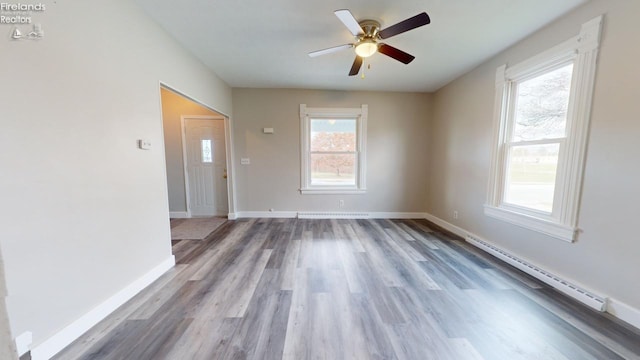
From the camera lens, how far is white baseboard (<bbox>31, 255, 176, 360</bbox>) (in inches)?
55.8

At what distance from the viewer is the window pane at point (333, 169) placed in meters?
4.70

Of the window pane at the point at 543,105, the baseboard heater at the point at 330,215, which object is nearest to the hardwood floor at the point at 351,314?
the window pane at the point at 543,105

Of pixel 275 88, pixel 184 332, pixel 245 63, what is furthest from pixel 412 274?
pixel 275 88

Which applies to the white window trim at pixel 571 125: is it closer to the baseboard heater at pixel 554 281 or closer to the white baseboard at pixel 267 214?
the baseboard heater at pixel 554 281

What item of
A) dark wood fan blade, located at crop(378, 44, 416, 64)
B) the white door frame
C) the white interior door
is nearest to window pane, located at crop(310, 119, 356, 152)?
the white door frame

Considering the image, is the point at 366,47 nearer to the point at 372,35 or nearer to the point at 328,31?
the point at 372,35

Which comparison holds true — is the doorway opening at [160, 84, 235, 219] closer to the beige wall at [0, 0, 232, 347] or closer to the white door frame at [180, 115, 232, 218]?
the white door frame at [180, 115, 232, 218]

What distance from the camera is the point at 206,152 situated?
4742mm

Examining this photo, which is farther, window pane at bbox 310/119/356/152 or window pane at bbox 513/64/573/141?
Result: window pane at bbox 310/119/356/152

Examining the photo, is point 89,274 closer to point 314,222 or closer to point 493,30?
point 314,222

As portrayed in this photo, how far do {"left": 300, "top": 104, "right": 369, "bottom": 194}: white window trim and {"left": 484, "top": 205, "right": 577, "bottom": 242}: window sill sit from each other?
7.05ft

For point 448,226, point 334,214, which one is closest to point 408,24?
point 448,226

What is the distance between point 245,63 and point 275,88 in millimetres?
1178

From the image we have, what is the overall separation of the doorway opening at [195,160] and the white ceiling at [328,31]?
1.38 metres
